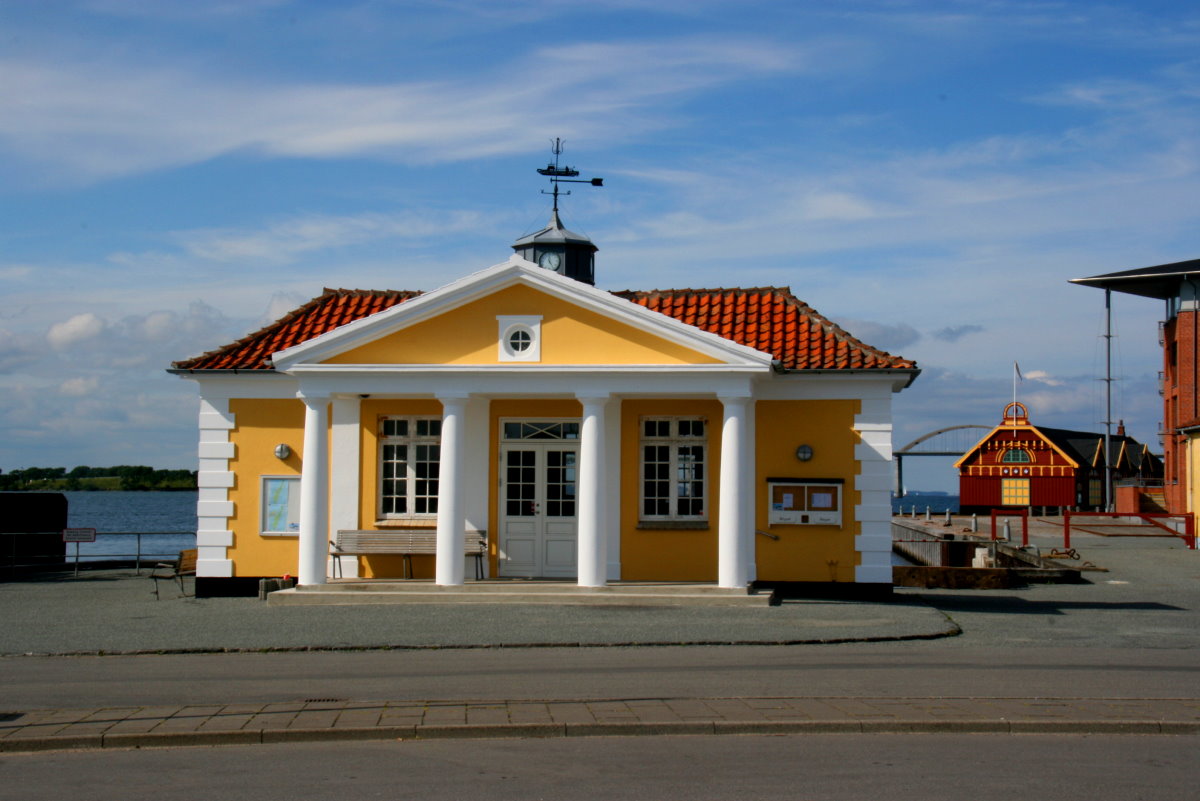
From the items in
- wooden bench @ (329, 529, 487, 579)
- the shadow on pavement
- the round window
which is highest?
the round window

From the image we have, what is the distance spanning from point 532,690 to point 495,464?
370 inches

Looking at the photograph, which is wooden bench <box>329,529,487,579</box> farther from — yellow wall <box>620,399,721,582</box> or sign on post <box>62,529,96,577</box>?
sign on post <box>62,529,96,577</box>

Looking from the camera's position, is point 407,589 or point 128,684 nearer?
point 128,684

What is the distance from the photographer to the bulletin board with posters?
19500 millimetres

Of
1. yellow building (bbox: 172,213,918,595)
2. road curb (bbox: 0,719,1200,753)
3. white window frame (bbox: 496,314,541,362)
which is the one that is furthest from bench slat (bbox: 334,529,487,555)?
road curb (bbox: 0,719,1200,753)

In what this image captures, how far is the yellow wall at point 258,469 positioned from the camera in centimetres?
2053

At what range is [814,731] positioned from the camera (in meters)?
9.41

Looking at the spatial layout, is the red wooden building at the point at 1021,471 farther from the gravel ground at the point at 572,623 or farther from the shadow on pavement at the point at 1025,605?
the gravel ground at the point at 572,623

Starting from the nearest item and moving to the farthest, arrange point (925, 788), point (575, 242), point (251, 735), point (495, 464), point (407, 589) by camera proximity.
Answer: point (925, 788) < point (251, 735) < point (407, 589) < point (495, 464) < point (575, 242)

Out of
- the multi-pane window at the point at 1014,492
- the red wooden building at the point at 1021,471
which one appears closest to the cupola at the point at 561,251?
the red wooden building at the point at 1021,471

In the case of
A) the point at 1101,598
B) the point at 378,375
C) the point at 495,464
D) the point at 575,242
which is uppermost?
the point at 575,242

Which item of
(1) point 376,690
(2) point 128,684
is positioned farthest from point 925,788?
(2) point 128,684

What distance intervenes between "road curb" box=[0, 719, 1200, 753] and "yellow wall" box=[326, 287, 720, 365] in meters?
9.66

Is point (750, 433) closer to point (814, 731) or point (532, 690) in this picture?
point (532, 690)
